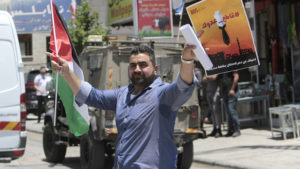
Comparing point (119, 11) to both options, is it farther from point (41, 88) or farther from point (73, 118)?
point (73, 118)

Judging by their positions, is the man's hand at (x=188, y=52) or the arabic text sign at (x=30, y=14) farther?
the arabic text sign at (x=30, y=14)

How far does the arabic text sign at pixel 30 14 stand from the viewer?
25311mm

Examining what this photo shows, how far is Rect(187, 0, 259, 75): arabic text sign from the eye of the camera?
432cm

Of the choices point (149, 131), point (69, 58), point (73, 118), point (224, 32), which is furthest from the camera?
point (73, 118)

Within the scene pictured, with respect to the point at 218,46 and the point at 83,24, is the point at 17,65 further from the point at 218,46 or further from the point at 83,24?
the point at 83,24

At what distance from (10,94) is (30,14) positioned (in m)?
16.8

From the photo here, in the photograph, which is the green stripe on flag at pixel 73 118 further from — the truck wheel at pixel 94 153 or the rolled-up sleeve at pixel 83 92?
the truck wheel at pixel 94 153

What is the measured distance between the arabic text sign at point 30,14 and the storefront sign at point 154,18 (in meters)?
9.04

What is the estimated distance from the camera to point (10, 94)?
9.51 meters

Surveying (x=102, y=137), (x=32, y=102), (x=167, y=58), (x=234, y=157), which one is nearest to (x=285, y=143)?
(x=234, y=157)

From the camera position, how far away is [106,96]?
4395 millimetres

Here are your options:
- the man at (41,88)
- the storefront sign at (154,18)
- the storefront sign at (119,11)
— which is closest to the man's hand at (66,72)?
the storefront sign at (154,18)

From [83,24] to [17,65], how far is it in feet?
37.4

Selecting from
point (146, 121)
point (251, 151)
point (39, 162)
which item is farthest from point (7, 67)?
point (146, 121)
